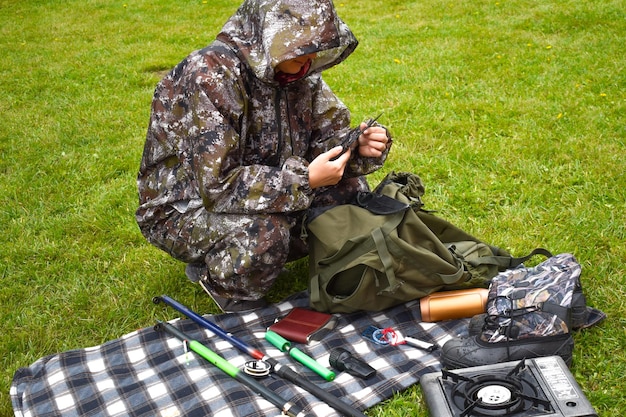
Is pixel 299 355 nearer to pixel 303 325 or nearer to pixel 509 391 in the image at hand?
pixel 303 325

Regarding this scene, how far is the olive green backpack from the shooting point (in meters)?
3.16

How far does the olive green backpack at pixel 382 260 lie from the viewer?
316cm

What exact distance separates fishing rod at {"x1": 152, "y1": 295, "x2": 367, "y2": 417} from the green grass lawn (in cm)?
13

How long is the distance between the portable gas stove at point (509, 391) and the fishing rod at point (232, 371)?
20.6 inches

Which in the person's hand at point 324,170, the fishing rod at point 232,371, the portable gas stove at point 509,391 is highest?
the person's hand at point 324,170

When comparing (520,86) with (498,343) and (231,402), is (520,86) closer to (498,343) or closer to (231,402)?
(498,343)

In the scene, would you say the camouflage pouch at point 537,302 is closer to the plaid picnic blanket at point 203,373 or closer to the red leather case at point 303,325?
the plaid picnic blanket at point 203,373

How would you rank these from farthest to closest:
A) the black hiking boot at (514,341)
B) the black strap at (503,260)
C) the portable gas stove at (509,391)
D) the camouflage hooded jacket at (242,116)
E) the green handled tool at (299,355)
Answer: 1. the black strap at (503,260)
2. the camouflage hooded jacket at (242,116)
3. the green handled tool at (299,355)
4. the black hiking boot at (514,341)
5. the portable gas stove at (509,391)

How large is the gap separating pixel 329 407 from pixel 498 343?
729 millimetres

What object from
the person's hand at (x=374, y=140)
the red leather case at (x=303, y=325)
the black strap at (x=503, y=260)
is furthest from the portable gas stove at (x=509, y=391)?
the person's hand at (x=374, y=140)

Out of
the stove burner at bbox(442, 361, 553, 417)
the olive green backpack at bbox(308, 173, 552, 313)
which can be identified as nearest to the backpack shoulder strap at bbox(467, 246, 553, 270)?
the olive green backpack at bbox(308, 173, 552, 313)

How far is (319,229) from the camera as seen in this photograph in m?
3.32

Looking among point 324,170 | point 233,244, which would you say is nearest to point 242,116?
point 324,170

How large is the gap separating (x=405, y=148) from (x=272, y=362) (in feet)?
8.95
